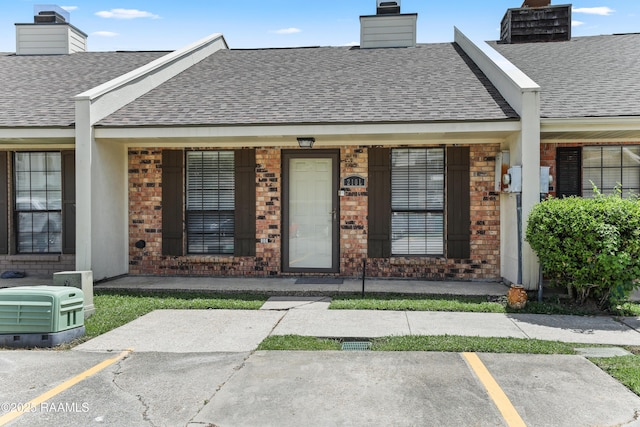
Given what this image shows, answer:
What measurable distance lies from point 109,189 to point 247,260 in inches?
111

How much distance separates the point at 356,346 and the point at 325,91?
5.65m

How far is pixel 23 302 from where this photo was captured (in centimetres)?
541

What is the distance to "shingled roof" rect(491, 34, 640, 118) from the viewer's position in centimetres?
782

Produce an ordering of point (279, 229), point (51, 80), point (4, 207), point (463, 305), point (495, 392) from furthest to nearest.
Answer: point (51, 80) < point (4, 207) < point (279, 229) < point (463, 305) < point (495, 392)

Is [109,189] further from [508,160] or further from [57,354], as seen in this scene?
[508,160]

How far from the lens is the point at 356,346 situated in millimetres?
5410

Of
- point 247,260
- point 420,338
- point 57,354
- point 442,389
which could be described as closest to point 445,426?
point 442,389

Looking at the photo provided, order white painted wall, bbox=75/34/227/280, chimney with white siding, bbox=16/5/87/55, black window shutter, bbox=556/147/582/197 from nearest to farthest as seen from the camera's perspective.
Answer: white painted wall, bbox=75/34/227/280, black window shutter, bbox=556/147/582/197, chimney with white siding, bbox=16/5/87/55

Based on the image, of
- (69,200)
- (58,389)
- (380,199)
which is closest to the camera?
(58,389)

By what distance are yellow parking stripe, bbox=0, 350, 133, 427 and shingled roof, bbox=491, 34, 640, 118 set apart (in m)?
6.90

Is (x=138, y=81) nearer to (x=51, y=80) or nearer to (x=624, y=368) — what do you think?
(x=51, y=80)

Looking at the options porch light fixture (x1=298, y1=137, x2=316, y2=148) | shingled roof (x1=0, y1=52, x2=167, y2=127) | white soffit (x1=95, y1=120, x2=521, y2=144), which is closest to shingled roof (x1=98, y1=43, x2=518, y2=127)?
white soffit (x1=95, y1=120, x2=521, y2=144)

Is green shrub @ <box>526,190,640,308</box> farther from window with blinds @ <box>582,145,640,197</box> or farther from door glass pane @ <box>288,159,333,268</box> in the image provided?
door glass pane @ <box>288,159,333,268</box>

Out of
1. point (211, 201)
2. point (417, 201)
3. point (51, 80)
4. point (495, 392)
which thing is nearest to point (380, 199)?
point (417, 201)
